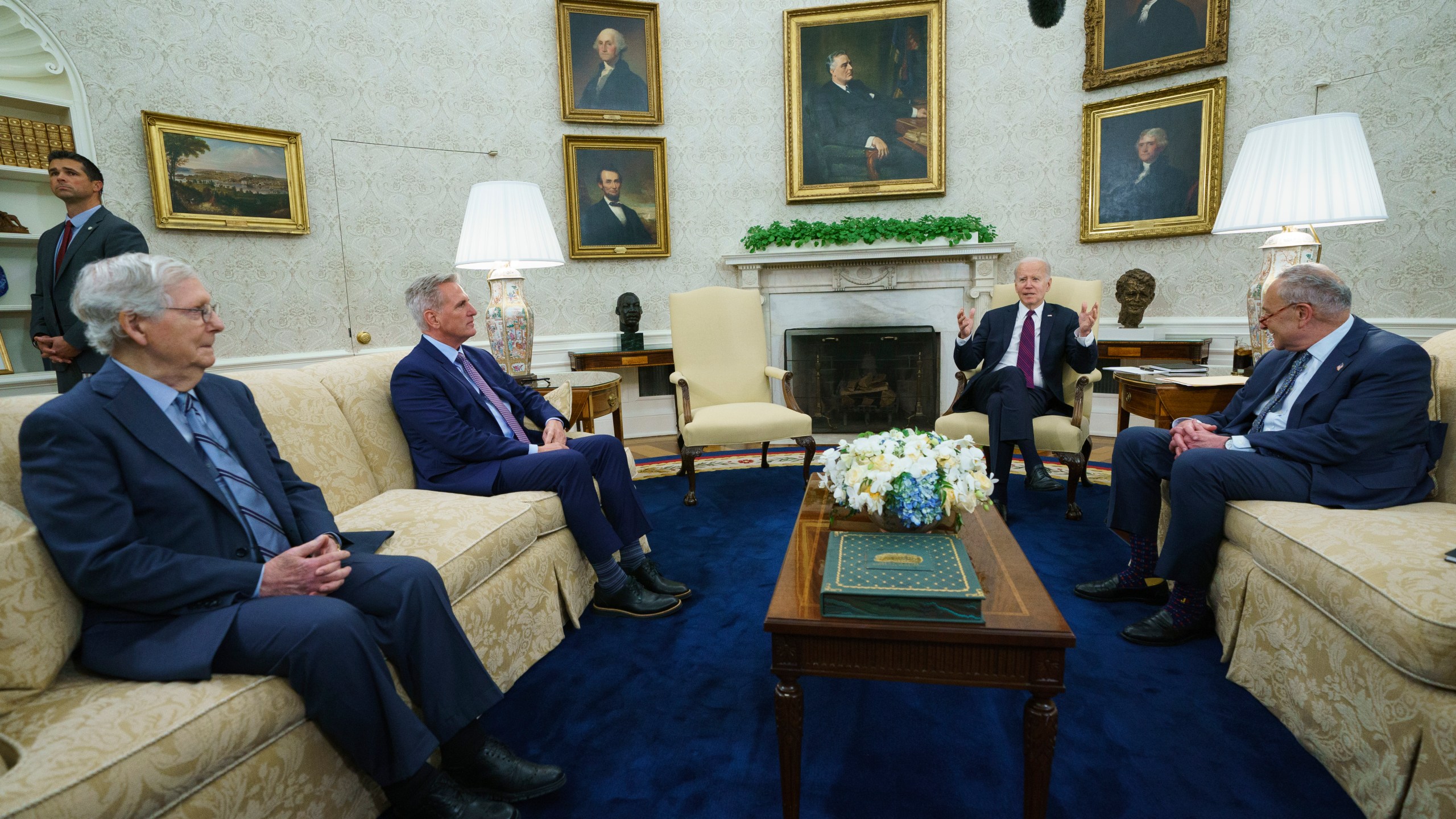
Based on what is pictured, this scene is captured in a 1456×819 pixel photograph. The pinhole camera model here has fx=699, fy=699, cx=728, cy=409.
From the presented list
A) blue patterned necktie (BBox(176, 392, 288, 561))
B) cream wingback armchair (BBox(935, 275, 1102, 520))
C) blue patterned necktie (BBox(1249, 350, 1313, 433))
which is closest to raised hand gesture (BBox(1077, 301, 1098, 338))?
cream wingback armchair (BBox(935, 275, 1102, 520))

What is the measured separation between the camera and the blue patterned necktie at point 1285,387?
231cm

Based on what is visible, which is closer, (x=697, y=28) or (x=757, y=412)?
(x=757, y=412)

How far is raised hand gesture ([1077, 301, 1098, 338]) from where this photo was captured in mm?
3562

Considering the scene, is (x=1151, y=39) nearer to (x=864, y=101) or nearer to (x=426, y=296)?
(x=864, y=101)

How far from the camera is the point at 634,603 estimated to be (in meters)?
2.62

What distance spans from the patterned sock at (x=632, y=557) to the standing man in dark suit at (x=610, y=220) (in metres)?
3.48

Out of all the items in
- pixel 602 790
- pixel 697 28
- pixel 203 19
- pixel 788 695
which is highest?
pixel 697 28

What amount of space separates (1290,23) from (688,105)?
4097mm

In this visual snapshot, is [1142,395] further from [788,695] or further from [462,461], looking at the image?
[462,461]

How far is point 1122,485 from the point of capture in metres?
2.57

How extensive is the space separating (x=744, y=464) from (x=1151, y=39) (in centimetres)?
411

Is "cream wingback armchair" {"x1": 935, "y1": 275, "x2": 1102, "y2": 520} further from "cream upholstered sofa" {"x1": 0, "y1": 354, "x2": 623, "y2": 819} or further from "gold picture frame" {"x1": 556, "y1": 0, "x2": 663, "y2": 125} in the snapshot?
"gold picture frame" {"x1": 556, "y1": 0, "x2": 663, "y2": 125}

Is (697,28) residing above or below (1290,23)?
above

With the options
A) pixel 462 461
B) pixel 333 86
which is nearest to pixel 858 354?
pixel 462 461
